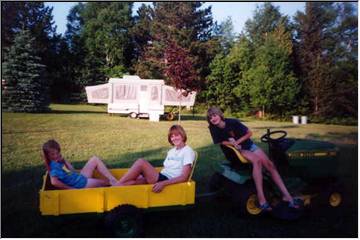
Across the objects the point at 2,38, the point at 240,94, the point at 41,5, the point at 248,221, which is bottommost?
the point at 248,221

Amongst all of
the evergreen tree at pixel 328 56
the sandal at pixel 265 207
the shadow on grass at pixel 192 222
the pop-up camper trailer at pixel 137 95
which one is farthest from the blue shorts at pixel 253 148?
the evergreen tree at pixel 328 56

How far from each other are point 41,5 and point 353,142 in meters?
3.51

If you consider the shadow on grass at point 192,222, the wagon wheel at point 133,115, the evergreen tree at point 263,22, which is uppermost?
the evergreen tree at point 263,22

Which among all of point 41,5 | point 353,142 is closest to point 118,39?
point 41,5

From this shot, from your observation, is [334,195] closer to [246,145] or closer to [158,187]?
[246,145]

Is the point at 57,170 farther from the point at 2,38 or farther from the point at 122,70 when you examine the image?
the point at 2,38

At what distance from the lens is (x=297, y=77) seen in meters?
3.88

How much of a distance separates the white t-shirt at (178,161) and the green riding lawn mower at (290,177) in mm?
427

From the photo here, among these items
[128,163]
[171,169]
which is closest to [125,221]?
[171,169]

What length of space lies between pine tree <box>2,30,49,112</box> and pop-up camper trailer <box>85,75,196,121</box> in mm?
512

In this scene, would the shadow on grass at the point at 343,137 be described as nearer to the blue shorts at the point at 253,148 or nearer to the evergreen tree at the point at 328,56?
the evergreen tree at the point at 328,56

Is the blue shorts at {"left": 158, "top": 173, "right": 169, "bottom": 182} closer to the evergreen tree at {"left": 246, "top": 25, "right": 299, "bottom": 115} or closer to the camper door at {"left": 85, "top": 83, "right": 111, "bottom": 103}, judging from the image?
the camper door at {"left": 85, "top": 83, "right": 111, "bottom": 103}

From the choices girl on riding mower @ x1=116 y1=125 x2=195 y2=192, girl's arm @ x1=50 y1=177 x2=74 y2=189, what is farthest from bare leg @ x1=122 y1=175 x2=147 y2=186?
girl's arm @ x1=50 y1=177 x2=74 y2=189

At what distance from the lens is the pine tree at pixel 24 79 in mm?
3527
